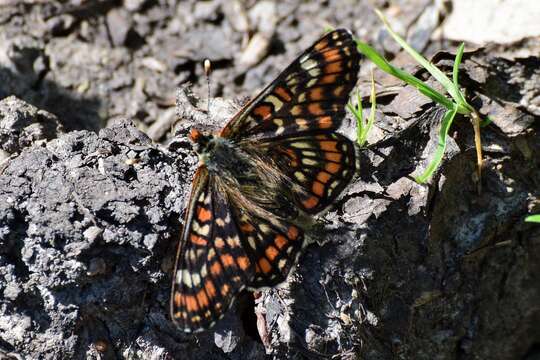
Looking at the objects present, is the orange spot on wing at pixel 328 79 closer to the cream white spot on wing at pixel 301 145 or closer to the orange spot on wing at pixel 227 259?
the cream white spot on wing at pixel 301 145

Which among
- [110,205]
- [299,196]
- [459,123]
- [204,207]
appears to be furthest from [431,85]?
[110,205]

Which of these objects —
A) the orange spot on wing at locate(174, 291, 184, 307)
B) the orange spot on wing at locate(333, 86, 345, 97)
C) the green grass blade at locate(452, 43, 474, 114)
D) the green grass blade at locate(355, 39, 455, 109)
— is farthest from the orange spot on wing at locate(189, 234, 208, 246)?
the green grass blade at locate(452, 43, 474, 114)

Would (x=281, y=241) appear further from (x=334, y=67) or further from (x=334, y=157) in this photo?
(x=334, y=67)

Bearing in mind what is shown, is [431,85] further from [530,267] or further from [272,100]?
[530,267]

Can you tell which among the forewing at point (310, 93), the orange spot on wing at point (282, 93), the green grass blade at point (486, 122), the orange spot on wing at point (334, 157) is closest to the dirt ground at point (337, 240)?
the green grass blade at point (486, 122)

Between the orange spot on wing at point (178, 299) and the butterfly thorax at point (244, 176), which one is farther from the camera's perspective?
the butterfly thorax at point (244, 176)

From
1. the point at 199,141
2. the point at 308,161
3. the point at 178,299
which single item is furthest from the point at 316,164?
the point at 178,299
